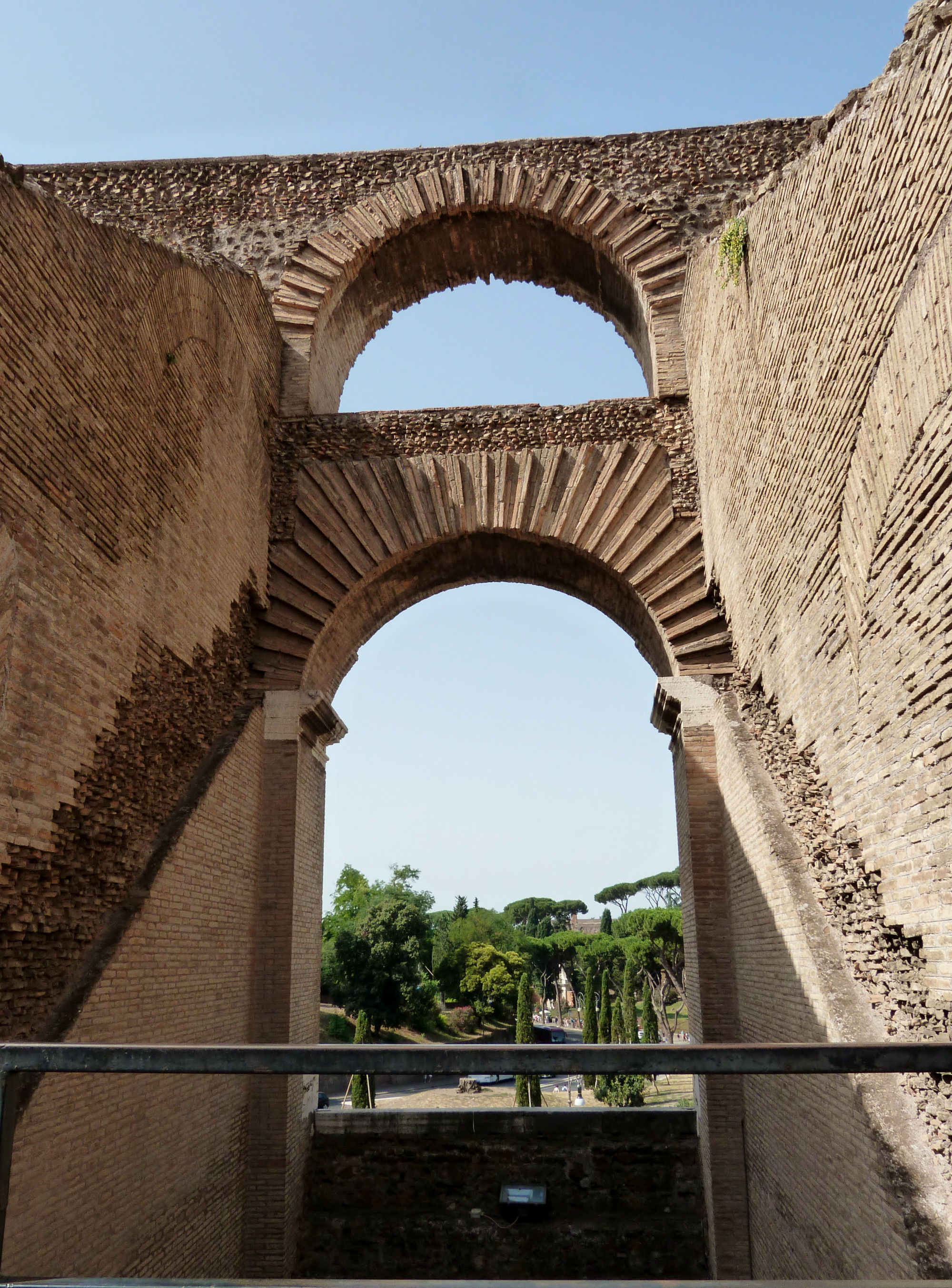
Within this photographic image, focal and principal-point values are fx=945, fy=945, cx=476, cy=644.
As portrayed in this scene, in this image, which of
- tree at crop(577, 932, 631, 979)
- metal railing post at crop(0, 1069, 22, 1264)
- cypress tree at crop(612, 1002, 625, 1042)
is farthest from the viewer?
tree at crop(577, 932, 631, 979)

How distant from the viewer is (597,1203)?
796 centimetres

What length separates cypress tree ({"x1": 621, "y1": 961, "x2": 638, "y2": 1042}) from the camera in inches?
940

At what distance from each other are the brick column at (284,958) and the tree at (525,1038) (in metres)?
4.74

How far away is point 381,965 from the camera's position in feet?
101

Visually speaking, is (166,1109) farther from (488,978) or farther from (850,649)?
(488,978)

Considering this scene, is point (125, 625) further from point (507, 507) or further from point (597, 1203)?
point (597, 1203)

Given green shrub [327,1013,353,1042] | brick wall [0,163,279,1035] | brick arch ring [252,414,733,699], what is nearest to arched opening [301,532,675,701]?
brick arch ring [252,414,733,699]

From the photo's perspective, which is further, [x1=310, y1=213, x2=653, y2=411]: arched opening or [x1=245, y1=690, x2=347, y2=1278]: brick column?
[x1=310, y1=213, x2=653, y2=411]: arched opening

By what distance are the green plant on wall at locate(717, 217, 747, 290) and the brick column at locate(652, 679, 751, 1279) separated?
3375 mm

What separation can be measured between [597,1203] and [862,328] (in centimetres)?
721

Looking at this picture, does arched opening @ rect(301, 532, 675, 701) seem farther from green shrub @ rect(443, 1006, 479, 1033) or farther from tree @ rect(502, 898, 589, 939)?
tree @ rect(502, 898, 589, 939)

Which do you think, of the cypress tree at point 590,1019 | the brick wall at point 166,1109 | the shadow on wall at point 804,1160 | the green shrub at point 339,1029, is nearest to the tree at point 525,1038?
the cypress tree at point 590,1019

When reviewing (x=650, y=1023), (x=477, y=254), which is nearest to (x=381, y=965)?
(x=650, y=1023)

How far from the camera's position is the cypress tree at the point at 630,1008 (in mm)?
23875
